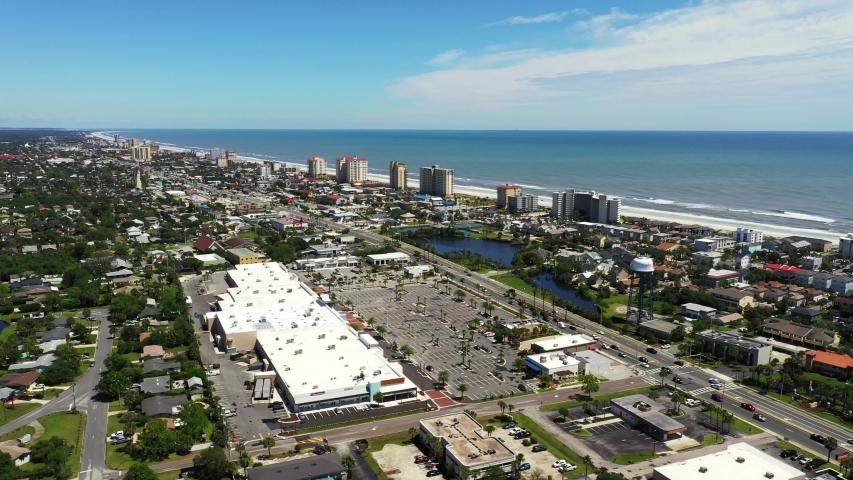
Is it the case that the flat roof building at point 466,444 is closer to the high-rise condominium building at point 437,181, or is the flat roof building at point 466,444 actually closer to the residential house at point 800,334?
the residential house at point 800,334

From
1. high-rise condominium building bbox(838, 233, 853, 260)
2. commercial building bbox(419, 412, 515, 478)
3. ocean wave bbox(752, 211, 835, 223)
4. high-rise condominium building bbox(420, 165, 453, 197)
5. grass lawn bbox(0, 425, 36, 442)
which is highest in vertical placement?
high-rise condominium building bbox(420, 165, 453, 197)

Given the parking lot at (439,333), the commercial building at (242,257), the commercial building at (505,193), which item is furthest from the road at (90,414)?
the commercial building at (505,193)

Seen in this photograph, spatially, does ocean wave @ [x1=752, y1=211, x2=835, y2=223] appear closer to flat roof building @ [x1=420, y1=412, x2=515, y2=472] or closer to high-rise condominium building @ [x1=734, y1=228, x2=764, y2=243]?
high-rise condominium building @ [x1=734, y1=228, x2=764, y2=243]

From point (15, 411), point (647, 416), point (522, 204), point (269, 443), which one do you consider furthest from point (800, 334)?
point (522, 204)

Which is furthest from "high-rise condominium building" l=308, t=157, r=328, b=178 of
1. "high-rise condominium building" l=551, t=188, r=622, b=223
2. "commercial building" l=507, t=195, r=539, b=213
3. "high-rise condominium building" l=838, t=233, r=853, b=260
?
"high-rise condominium building" l=838, t=233, r=853, b=260

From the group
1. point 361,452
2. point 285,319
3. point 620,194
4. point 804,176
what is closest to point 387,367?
point 361,452
